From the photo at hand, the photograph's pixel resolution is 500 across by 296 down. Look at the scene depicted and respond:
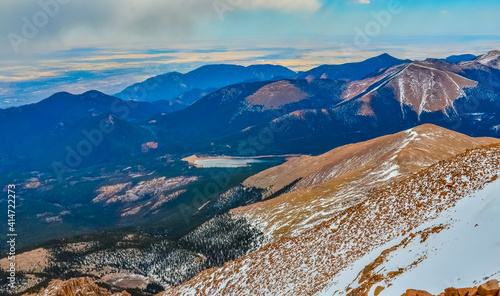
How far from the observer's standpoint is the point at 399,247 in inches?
1467

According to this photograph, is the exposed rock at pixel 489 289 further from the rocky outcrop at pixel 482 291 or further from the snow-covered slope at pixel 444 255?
the snow-covered slope at pixel 444 255

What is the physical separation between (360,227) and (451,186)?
15.1 metres

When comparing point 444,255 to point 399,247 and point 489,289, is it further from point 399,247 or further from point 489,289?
point 489,289

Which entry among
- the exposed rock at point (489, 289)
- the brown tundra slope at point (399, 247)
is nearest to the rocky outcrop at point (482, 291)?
the exposed rock at point (489, 289)

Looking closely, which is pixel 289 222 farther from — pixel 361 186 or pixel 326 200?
pixel 361 186

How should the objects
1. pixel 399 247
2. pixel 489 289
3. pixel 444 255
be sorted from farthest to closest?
pixel 399 247
pixel 444 255
pixel 489 289

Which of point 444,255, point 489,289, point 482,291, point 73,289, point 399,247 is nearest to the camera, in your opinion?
point 489,289

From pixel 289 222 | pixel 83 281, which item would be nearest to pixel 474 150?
pixel 289 222

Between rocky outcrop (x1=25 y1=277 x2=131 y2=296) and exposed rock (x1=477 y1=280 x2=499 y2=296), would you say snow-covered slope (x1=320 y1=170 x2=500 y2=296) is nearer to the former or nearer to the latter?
exposed rock (x1=477 y1=280 x2=499 y2=296)

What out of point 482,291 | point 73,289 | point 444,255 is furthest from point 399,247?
point 73,289

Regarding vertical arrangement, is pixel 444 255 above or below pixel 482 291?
below

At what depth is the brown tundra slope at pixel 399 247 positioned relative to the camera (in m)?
27.2

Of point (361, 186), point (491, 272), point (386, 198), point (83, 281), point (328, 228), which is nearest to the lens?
point (491, 272)

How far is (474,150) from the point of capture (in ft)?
174
